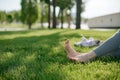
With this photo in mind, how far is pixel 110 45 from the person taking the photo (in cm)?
A: 377

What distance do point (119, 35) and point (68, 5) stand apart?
33.9m

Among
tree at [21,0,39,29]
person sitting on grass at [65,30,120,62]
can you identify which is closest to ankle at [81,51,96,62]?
person sitting on grass at [65,30,120,62]

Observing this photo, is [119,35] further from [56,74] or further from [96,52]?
[56,74]

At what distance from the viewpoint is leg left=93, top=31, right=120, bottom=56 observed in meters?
3.73

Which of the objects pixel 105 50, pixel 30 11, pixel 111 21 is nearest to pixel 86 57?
pixel 105 50

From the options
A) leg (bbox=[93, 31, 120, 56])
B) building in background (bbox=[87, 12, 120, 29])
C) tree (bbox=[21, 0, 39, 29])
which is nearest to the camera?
leg (bbox=[93, 31, 120, 56])

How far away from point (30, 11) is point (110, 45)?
50.4 meters

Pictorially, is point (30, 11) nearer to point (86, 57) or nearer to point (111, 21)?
point (111, 21)

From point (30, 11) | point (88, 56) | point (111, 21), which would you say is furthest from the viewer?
point (30, 11)

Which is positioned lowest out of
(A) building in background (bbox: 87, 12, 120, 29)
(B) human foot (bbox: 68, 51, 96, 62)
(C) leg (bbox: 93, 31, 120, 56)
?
(A) building in background (bbox: 87, 12, 120, 29)

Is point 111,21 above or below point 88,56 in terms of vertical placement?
below

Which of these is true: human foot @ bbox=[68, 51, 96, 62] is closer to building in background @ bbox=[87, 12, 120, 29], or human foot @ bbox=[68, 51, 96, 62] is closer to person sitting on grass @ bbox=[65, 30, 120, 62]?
person sitting on grass @ bbox=[65, 30, 120, 62]

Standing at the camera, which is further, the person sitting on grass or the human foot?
the human foot

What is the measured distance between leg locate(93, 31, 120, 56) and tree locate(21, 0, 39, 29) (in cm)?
4957
